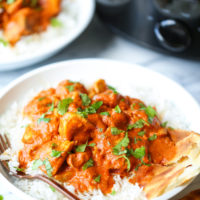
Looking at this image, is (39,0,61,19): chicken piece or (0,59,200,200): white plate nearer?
(0,59,200,200): white plate

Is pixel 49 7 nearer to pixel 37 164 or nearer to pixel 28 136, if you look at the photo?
pixel 28 136

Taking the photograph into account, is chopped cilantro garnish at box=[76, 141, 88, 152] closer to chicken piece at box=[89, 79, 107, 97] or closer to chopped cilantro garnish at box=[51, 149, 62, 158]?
chopped cilantro garnish at box=[51, 149, 62, 158]

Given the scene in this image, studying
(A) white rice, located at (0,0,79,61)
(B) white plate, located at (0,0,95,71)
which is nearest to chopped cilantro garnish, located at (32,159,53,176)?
(B) white plate, located at (0,0,95,71)

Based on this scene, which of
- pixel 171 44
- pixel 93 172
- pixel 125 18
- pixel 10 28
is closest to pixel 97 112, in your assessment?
pixel 93 172

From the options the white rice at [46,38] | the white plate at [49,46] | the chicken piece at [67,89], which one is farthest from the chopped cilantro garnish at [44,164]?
the white rice at [46,38]

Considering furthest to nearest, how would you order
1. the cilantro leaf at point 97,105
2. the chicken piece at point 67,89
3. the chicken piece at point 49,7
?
the chicken piece at point 49,7 → the chicken piece at point 67,89 → the cilantro leaf at point 97,105

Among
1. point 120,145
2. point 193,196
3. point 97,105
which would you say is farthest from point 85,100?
point 193,196

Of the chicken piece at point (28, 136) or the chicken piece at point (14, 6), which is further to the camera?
the chicken piece at point (14, 6)

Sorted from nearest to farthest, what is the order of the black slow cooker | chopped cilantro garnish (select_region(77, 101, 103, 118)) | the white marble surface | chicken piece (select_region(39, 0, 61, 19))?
chopped cilantro garnish (select_region(77, 101, 103, 118)) < the black slow cooker < the white marble surface < chicken piece (select_region(39, 0, 61, 19))

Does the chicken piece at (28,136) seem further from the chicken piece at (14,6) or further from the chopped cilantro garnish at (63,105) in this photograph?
the chicken piece at (14,6)
